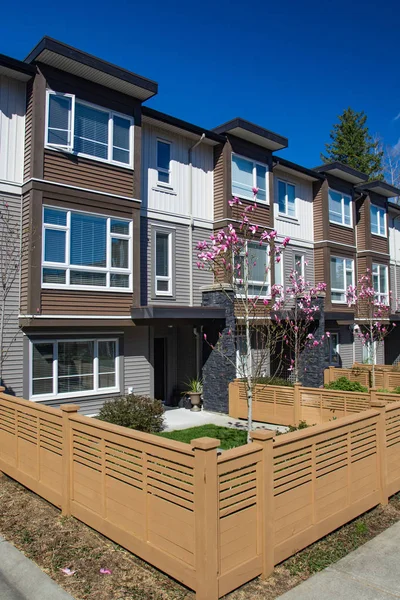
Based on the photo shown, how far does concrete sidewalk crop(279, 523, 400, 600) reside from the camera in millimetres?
4297

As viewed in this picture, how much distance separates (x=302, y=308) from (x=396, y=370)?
451 cm

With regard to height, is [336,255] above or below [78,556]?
above

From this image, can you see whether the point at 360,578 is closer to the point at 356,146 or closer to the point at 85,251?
the point at 85,251

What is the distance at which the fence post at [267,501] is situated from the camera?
14.8 feet

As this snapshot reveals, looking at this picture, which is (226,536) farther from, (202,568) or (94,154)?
(94,154)

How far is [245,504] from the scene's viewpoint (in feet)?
14.3

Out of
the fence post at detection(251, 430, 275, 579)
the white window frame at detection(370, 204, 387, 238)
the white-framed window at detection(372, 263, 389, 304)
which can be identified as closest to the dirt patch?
the fence post at detection(251, 430, 275, 579)

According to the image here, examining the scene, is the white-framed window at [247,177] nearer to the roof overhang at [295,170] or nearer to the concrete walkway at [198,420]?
the roof overhang at [295,170]

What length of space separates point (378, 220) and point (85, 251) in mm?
17911

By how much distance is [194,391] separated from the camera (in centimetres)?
1527

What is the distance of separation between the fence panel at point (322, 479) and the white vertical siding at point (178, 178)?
35.0ft

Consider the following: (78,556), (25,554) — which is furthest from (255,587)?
(25,554)

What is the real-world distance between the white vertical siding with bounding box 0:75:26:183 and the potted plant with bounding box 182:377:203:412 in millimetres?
8029

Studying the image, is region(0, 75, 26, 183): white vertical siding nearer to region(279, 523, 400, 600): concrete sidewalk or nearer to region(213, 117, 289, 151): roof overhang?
region(213, 117, 289, 151): roof overhang
